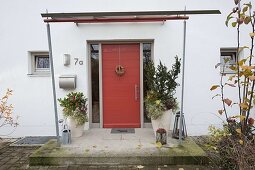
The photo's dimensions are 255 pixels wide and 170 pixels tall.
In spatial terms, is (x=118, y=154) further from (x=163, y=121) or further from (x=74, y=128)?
(x=74, y=128)

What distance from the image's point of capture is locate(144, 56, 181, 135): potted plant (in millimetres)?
4508

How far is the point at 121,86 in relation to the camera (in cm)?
559

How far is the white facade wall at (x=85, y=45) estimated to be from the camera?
17.6 feet

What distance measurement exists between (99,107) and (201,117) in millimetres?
2803

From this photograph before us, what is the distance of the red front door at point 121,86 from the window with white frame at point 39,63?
1601mm

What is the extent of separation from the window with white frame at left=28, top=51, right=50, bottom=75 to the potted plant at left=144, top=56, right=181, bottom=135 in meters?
2.94

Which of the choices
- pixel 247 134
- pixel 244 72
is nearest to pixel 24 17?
pixel 244 72

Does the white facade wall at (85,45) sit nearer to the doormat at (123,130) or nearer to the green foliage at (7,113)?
the green foliage at (7,113)

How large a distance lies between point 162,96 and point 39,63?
354cm

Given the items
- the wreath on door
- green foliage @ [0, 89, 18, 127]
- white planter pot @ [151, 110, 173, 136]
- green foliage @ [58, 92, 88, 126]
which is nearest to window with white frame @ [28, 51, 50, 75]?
green foliage @ [0, 89, 18, 127]

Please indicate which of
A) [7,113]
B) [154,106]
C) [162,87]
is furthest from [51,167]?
[162,87]

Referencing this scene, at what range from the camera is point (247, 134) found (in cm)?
317

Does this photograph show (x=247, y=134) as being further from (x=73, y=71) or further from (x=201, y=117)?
(x=73, y=71)

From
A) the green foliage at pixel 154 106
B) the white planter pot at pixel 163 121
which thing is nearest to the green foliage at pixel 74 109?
the green foliage at pixel 154 106
